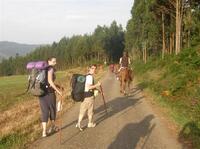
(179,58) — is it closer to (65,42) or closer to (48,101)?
(48,101)

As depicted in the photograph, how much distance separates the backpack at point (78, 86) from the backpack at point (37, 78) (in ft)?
3.17

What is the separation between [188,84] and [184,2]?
1989 centimetres

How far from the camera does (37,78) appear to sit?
11.5m

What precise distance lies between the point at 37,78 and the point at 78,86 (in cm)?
137

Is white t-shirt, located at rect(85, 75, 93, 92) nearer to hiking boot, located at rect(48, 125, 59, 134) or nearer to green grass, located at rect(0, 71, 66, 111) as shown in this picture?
hiking boot, located at rect(48, 125, 59, 134)

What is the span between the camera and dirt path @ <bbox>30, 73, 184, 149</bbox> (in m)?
10.7

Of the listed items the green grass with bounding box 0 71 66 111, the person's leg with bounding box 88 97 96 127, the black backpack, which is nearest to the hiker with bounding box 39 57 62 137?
the black backpack

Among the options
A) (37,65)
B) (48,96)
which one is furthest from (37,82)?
(48,96)

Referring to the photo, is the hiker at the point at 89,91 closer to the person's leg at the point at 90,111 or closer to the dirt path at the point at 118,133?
the person's leg at the point at 90,111

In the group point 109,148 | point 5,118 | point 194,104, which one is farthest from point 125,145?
point 5,118

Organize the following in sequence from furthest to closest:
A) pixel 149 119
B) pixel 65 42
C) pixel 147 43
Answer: pixel 65 42 < pixel 147 43 < pixel 149 119

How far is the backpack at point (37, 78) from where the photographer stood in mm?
11461

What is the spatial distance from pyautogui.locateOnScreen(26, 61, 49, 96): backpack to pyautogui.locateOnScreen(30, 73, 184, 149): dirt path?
1.32 meters

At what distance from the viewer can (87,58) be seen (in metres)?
146
